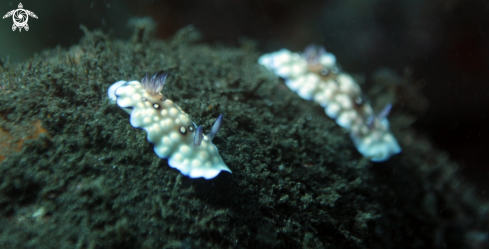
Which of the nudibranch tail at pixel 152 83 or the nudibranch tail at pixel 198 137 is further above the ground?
the nudibranch tail at pixel 152 83

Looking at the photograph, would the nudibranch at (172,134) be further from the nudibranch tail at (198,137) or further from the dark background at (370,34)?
the dark background at (370,34)

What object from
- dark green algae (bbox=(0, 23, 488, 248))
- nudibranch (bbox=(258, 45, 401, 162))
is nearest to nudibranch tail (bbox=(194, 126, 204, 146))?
dark green algae (bbox=(0, 23, 488, 248))

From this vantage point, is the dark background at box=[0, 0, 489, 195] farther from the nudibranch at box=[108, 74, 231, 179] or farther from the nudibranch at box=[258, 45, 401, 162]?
the nudibranch at box=[108, 74, 231, 179]

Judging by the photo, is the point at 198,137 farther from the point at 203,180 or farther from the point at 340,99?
the point at 340,99

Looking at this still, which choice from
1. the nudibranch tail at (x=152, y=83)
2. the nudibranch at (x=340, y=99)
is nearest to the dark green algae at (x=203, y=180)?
the nudibranch at (x=340, y=99)

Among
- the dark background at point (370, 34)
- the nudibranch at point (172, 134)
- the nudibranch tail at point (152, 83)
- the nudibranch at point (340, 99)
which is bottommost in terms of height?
the nudibranch at point (172, 134)

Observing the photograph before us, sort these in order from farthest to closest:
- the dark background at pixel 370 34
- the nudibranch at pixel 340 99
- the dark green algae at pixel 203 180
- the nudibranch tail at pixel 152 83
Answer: the dark background at pixel 370 34 < the nudibranch at pixel 340 99 < the nudibranch tail at pixel 152 83 < the dark green algae at pixel 203 180

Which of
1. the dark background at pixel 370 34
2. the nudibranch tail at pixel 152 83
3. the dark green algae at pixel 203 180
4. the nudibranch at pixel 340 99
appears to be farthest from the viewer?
the dark background at pixel 370 34

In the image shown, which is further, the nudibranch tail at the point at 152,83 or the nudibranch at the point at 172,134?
the nudibranch tail at the point at 152,83
